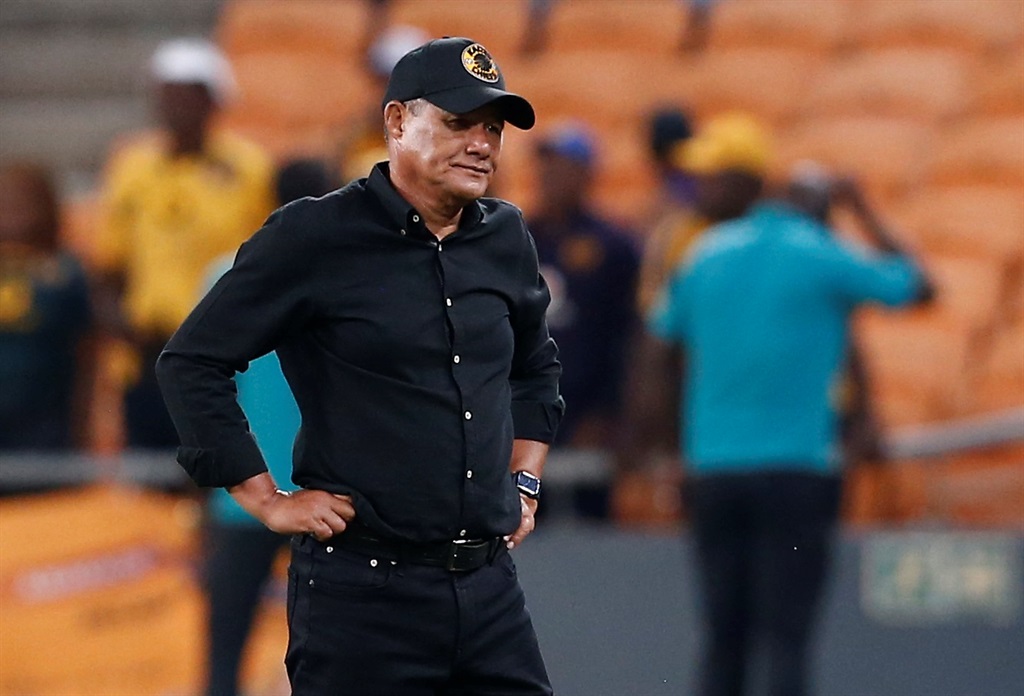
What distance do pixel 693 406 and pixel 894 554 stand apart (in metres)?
1.02

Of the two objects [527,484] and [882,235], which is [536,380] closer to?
[527,484]

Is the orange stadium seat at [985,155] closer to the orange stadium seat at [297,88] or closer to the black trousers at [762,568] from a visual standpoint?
the black trousers at [762,568]

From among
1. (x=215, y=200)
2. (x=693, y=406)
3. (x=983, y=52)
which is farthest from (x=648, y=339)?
(x=983, y=52)

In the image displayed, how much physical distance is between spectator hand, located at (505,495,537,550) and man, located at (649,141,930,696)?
2.70 metres

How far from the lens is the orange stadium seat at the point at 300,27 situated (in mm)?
11266

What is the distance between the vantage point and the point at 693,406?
7246mm

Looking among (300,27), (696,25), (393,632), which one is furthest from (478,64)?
(300,27)

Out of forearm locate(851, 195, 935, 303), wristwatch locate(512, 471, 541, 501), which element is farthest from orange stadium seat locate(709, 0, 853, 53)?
wristwatch locate(512, 471, 541, 501)

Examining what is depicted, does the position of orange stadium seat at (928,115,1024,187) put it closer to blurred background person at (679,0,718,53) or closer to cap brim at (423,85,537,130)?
blurred background person at (679,0,718,53)

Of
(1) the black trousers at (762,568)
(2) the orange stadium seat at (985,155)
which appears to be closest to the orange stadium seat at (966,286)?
(2) the orange stadium seat at (985,155)

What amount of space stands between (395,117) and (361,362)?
18.6 inches

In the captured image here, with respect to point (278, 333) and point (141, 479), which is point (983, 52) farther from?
point (278, 333)

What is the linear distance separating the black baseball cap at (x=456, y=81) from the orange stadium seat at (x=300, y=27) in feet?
24.2

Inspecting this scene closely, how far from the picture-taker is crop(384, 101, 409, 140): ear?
3973mm
